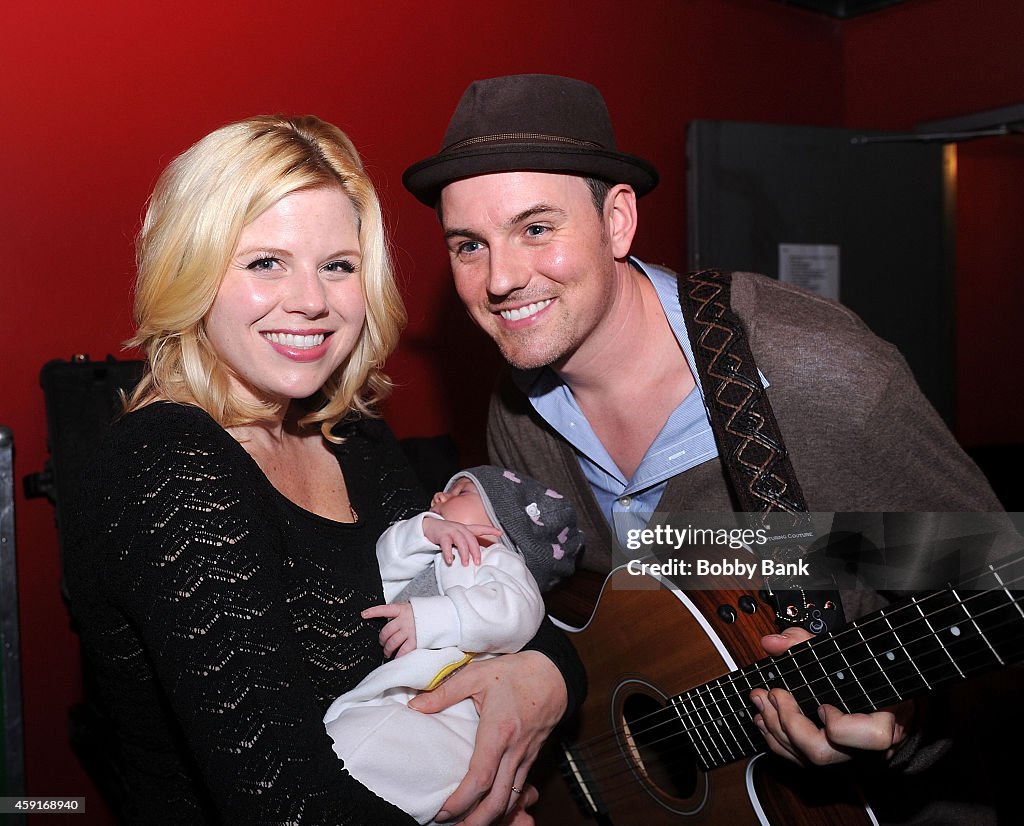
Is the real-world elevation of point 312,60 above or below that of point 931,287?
above

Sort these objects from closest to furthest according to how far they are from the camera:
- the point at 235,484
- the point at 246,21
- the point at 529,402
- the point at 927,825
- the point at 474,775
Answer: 1. the point at 235,484
2. the point at 474,775
3. the point at 927,825
4. the point at 529,402
5. the point at 246,21

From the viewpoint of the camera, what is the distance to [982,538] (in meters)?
1.63

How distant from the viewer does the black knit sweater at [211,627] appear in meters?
1.17

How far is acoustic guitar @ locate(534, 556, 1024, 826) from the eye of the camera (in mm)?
Answer: 1206

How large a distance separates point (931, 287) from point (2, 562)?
3727 mm

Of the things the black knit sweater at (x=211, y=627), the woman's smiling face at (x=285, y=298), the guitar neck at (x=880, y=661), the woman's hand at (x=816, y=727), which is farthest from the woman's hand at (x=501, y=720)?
the woman's smiling face at (x=285, y=298)

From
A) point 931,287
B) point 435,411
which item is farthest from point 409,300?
point 931,287

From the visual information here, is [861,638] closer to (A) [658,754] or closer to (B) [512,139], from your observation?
(A) [658,754]

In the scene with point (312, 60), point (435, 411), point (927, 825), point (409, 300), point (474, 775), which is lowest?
point (927, 825)

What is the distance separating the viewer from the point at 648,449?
1893 millimetres

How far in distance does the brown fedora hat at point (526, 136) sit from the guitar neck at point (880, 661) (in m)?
1.04

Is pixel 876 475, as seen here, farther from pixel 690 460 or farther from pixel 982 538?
pixel 690 460

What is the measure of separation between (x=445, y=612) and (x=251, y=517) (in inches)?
15.8

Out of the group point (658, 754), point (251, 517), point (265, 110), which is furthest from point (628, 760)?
point (265, 110)
